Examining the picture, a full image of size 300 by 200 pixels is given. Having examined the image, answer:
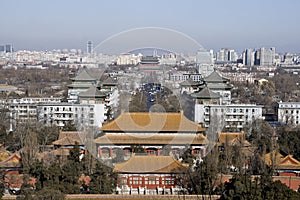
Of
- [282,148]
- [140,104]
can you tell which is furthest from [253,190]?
[140,104]

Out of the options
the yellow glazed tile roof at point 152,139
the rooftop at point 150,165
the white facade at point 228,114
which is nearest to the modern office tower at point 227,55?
the white facade at point 228,114

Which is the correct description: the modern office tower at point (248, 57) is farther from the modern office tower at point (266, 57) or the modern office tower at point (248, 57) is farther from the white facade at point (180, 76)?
the white facade at point (180, 76)

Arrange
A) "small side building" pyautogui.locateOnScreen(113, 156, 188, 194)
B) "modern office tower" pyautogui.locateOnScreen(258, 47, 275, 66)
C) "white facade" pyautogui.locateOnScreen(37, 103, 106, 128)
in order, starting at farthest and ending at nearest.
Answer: "modern office tower" pyautogui.locateOnScreen(258, 47, 275, 66), "white facade" pyautogui.locateOnScreen(37, 103, 106, 128), "small side building" pyautogui.locateOnScreen(113, 156, 188, 194)

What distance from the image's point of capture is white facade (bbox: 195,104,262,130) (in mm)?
9789

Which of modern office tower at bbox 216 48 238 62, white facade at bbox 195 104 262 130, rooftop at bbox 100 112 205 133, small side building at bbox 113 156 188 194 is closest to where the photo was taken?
small side building at bbox 113 156 188 194

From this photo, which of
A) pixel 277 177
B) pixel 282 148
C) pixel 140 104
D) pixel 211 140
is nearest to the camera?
pixel 277 177

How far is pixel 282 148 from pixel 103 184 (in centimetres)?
284

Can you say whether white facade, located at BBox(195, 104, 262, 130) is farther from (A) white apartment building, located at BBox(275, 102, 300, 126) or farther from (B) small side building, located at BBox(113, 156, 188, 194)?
(B) small side building, located at BBox(113, 156, 188, 194)

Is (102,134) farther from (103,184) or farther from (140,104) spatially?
(140,104)

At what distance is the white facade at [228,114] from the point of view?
385 inches

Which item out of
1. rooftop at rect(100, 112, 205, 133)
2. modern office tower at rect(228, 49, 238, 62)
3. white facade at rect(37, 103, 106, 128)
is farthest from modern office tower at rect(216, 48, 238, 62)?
rooftop at rect(100, 112, 205, 133)

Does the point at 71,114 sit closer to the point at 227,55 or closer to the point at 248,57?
the point at 248,57

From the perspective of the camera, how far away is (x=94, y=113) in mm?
10148

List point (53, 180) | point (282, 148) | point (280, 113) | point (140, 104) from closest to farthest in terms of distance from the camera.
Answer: point (53, 180), point (282, 148), point (140, 104), point (280, 113)
